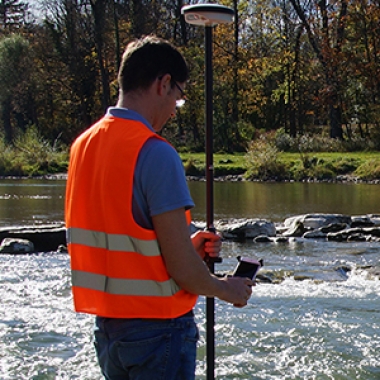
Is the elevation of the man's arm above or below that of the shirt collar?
below

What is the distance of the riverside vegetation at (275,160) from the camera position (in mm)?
26500

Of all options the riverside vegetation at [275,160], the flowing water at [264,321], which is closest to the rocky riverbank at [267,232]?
the flowing water at [264,321]

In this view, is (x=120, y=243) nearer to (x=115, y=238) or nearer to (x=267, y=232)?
(x=115, y=238)

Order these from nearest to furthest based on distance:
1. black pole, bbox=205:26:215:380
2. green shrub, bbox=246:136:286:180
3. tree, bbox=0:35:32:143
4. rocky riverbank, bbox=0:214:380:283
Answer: black pole, bbox=205:26:215:380
rocky riverbank, bbox=0:214:380:283
green shrub, bbox=246:136:286:180
tree, bbox=0:35:32:143

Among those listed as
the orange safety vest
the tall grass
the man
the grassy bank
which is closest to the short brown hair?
the man

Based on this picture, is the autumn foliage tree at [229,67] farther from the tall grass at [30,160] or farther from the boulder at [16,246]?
the boulder at [16,246]

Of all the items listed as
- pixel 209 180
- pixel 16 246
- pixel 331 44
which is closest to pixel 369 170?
pixel 331 44

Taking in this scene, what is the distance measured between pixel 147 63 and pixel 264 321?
15.3 ft

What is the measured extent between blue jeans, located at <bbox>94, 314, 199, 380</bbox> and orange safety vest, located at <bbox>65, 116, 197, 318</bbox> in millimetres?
43

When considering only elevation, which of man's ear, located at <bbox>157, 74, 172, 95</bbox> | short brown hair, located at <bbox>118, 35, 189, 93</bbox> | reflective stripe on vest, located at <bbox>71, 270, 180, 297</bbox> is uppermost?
short brown hair, located at <bbox>118, 35, 189, 93</bbox>

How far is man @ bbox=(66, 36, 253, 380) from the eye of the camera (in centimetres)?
239

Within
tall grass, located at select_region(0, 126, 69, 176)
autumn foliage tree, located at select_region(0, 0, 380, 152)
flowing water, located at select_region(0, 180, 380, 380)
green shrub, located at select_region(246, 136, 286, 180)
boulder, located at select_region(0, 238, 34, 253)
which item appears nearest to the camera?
flowing water, located at select_region(0, 180, 380, 380)

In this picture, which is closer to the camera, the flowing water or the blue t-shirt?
the blue t-shirt

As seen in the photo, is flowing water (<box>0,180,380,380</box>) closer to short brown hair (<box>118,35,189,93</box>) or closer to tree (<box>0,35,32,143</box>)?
short brown hair (<box>118,35,189,93</box>)
